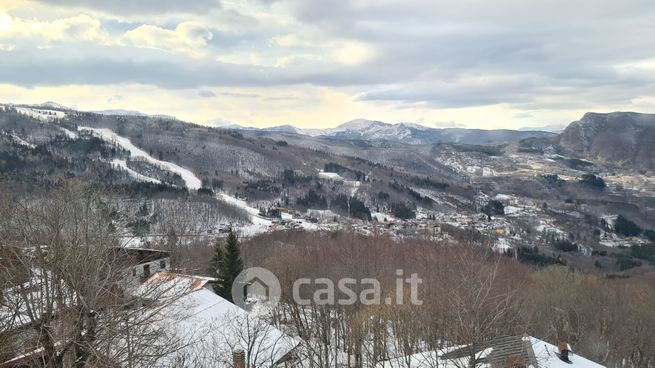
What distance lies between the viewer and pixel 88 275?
13.5 meters

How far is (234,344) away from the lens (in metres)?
22.1

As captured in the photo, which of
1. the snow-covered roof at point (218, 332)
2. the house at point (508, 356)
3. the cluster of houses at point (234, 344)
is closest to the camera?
the cluster of houses at point (234, 344)

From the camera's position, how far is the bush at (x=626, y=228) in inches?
7160

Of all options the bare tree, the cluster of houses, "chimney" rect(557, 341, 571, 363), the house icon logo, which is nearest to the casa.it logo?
the house icon logo

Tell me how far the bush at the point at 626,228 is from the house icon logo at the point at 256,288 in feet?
597

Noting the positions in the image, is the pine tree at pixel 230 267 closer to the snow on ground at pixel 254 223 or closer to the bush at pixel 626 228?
the snow on ground at pixel 254 223

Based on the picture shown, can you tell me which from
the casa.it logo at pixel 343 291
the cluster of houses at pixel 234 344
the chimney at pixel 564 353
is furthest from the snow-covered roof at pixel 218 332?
the chimney at pixel 564 353

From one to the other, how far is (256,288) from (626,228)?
18554cm

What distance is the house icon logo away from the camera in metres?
42.9

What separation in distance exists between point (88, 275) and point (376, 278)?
2347cm

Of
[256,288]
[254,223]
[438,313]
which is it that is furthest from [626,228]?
[438,313]

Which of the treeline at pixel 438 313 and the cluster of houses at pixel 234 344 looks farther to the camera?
the treeline at pixel 438 313

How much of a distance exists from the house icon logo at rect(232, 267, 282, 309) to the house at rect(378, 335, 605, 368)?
19286 millimetres

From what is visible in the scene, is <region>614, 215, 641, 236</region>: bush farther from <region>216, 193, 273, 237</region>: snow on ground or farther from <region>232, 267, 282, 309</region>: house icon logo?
<region>232, 267, 282, 309</region>: house icon logo
